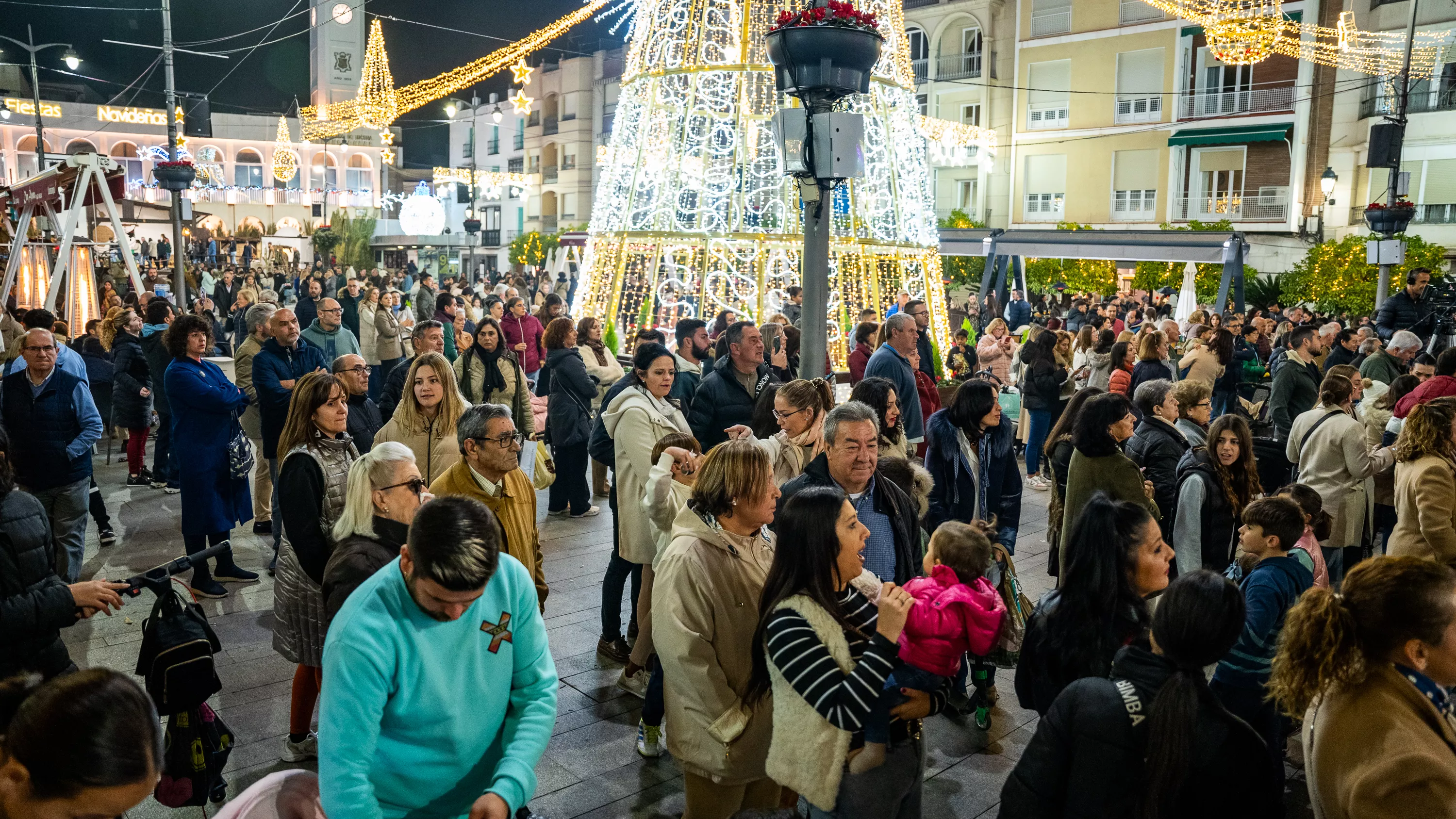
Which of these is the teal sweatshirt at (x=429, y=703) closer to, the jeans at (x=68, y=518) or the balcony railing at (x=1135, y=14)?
the jeans at (x=68, y=518)

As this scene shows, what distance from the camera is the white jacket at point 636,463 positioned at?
489 centimetres

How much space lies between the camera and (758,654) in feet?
9.14

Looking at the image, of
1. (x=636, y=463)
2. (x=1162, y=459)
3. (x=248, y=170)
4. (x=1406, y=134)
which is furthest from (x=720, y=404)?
(x=248, y=170)

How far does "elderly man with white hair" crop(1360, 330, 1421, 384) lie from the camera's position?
27.2 ft

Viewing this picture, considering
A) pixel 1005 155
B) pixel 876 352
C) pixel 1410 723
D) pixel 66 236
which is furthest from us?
pixel 1005 155

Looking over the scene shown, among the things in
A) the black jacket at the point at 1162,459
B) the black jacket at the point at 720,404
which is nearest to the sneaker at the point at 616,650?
the black jacket at the point at 720,404

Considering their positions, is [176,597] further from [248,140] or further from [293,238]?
[248,140]

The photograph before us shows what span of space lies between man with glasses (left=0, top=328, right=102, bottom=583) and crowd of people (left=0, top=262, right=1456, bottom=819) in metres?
0.02

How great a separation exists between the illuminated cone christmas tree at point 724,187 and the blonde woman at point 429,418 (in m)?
5.96

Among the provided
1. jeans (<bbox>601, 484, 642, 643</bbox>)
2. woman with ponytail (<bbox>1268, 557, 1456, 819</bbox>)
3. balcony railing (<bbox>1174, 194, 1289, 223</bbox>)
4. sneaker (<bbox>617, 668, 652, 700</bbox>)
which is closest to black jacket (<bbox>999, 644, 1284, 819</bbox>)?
woman with ponytail (<bbox>1268, 557, 1456, 819</bbox>)

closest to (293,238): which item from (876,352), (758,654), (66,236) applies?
(66,236)

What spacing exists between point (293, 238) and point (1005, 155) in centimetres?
3422

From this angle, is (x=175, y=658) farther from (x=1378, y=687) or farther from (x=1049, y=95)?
(x=1049, y=95)

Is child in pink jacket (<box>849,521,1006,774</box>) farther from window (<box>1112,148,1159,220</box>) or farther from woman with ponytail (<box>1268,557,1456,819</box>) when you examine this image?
window (<box>1112,148,1159,220</box>)
